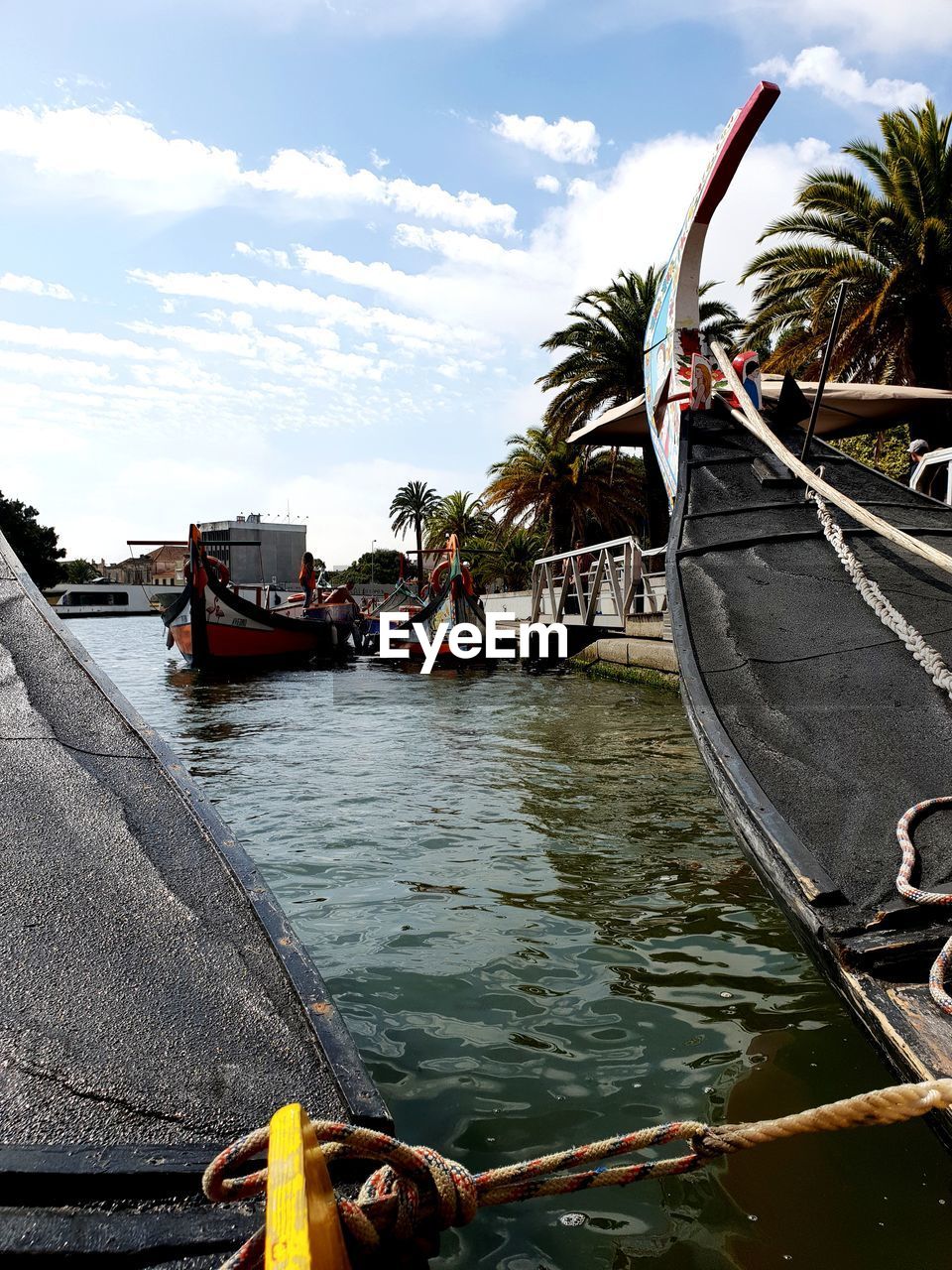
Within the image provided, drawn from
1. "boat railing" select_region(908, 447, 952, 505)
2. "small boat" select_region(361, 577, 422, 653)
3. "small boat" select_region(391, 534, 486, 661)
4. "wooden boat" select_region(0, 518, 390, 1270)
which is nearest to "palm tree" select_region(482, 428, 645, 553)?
"small boat" select_region(361, 577, 422, 653)

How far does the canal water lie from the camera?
7.22 ft

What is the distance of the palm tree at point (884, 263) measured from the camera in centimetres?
1587

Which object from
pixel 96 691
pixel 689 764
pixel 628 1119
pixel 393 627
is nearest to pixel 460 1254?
pixel 628 1119

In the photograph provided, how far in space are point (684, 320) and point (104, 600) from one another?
76786 mm

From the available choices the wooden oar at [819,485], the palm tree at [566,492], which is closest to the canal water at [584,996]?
the wooden oar at [819,485]

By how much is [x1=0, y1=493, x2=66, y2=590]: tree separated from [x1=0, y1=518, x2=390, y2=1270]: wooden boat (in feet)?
200

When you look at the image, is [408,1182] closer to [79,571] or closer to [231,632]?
[231,632]

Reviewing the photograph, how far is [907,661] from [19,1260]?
3611mm

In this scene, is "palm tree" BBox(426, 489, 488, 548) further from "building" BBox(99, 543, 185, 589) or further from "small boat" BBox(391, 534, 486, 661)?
"building" BBox(99, 543, 185, 589)

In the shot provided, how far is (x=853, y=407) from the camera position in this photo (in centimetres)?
1299

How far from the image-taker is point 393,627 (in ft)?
73.7

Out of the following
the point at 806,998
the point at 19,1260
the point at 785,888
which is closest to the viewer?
the point at 19,1260

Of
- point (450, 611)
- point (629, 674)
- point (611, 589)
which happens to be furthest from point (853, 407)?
point (450, 611)

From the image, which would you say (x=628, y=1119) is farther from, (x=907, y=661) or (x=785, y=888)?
(x=907, y=661)
